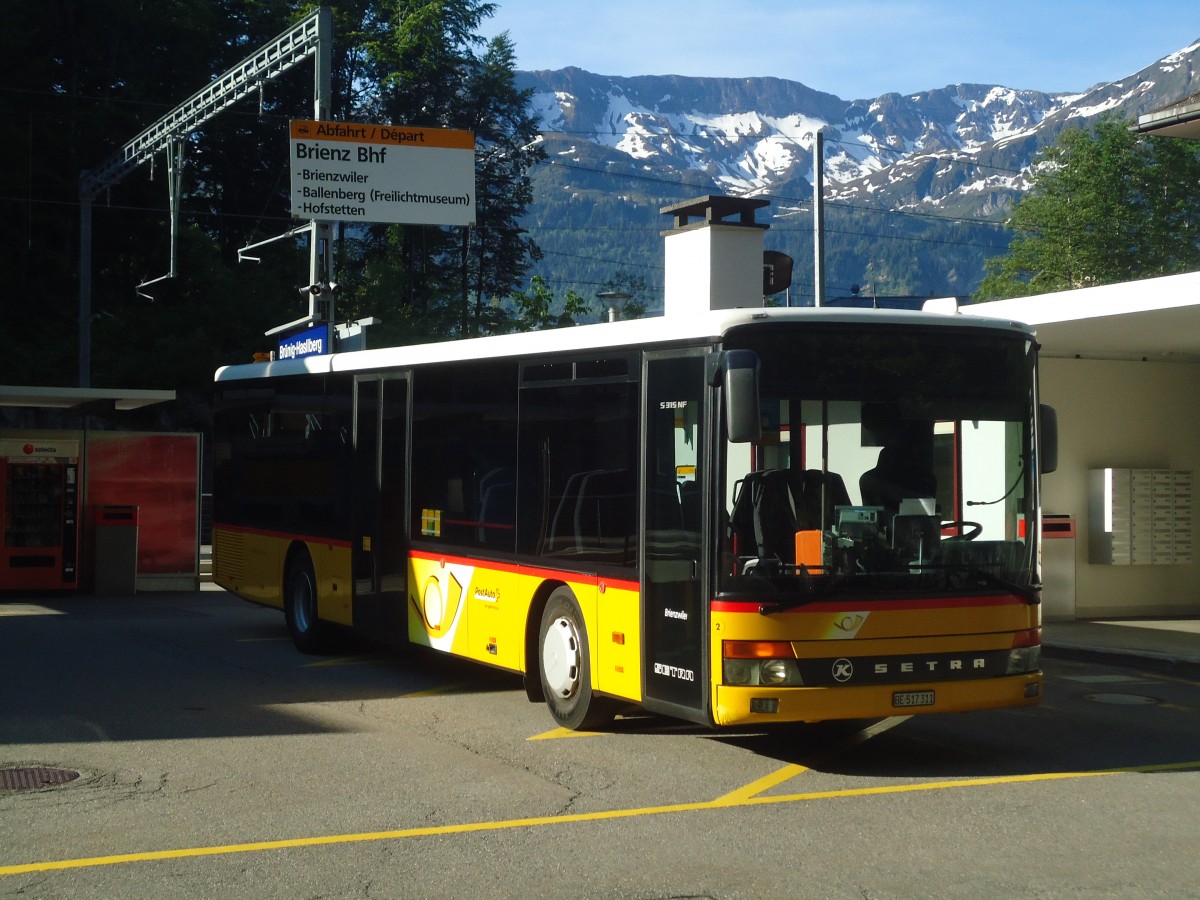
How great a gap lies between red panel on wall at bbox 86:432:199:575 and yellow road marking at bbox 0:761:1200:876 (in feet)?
51.8

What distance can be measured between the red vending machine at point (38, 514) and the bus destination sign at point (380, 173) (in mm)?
4944

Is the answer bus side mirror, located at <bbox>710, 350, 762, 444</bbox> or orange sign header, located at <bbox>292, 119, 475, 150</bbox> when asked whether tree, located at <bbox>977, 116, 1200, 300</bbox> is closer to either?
orange sign header, located at <bbox>292, 119, 475, 150</bbox>

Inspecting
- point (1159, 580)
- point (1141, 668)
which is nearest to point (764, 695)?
point (1141, 668)

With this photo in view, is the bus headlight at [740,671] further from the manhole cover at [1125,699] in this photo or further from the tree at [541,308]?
the tree at [541,308]

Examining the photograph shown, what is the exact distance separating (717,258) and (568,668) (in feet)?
36.8

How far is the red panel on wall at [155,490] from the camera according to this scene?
2238 centimetres

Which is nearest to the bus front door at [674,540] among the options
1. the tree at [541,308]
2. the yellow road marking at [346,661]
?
the yellow road marking at [346,661]

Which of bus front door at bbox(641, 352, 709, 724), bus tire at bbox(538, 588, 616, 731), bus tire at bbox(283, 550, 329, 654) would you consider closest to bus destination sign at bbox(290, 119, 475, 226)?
bus tire at bbox(283, 550, 329, 654)

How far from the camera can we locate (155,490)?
22609 millimetres

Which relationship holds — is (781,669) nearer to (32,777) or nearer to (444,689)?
(32,777)

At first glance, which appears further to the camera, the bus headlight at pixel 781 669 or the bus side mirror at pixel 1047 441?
the bus side mirror at pixel 1047 441

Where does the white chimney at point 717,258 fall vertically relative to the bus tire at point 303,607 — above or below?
above

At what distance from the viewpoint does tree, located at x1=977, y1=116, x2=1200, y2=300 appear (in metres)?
87.5

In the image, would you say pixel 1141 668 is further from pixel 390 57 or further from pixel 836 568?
pixel 390 57
